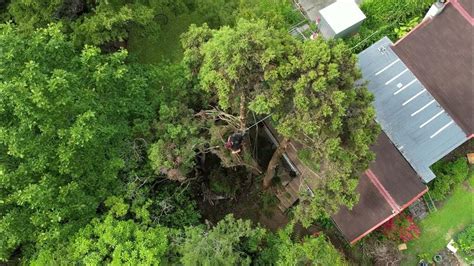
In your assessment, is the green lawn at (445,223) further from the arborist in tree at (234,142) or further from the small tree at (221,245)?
the arborist in tree at (234,142)

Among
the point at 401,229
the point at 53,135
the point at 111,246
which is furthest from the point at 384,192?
the point at 53,135

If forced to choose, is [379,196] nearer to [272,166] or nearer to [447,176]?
[447,176]

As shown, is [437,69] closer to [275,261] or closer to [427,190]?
[427,190]

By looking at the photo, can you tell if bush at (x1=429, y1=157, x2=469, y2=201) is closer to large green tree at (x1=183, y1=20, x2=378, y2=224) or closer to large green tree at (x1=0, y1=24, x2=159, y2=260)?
large green tree at (x1=183, y1=20, x2=378, y2=224)

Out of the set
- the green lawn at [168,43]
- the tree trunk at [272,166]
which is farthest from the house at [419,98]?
the green lawn at [168,43]

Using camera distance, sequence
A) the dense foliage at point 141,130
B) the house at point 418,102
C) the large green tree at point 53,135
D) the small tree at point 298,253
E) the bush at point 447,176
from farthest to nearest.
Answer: the bush at point 447,176 < the house at point 418,102 < the small tree at point 298,253 < the dense foliage at point 141,130 < the large green tree at point 53,135

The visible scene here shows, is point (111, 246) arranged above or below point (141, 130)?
below

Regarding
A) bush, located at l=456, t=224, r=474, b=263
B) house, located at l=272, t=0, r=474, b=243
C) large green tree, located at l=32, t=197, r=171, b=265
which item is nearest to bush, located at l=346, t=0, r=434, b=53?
house, located at l=272, t=0, r=474, b=243

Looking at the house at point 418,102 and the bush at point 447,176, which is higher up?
the house at point 418,102

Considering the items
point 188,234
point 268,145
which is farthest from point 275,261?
point 268,145
